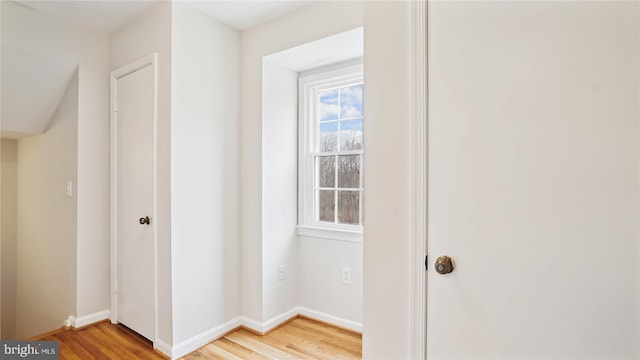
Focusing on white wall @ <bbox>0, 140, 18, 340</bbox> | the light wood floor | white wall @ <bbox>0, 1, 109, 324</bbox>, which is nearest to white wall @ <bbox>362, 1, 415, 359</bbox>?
the light wood floor

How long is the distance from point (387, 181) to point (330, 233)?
145cm

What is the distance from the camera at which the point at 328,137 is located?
2.71m

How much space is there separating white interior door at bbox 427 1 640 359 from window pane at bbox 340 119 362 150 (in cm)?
144

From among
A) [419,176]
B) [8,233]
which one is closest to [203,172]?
[419,176]

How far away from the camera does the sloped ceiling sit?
2.33m

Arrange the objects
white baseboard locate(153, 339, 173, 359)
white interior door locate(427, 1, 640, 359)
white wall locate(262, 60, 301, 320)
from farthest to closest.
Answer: white wall locate(262, 60, 301, 320)
white baseboard locate(153, 339, 173, 359)
white interior door locate(427, 1, 640, 359)

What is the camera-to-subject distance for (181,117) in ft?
7.09

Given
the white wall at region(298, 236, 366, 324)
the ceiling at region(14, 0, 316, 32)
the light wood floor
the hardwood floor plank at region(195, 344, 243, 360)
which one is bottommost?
the hardwood floor plank at region(195, 344, 243, 360)

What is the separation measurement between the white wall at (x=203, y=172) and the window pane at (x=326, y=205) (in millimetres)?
693

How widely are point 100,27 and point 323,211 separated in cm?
228

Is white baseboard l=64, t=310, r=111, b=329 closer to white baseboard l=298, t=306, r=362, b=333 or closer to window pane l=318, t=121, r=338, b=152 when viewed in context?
white baseboard l=298, t=306, r=362, b=333

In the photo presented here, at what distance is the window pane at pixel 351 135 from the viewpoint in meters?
2.56

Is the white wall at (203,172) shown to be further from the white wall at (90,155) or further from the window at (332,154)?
the white wall at (90,155)

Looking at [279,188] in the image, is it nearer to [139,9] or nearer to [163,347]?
[163,347]
